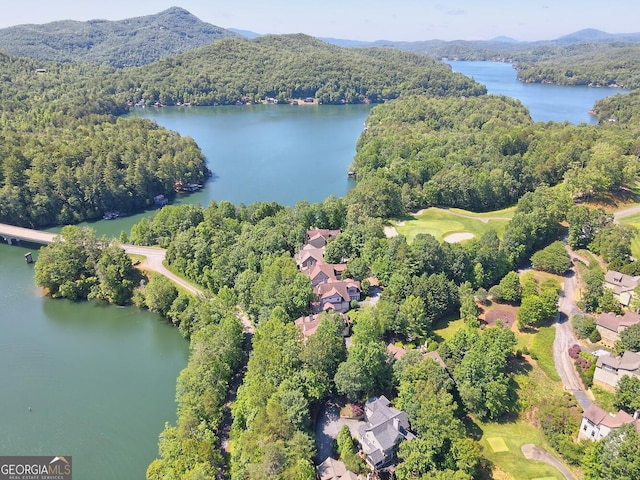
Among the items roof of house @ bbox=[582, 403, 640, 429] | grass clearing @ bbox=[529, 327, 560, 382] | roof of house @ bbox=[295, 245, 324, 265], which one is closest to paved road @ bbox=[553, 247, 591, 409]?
grass clearing @ bbox=[529, 327, 560, 382]

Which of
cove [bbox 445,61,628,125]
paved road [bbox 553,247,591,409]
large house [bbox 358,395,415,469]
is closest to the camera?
large house [bbox 358,395,415,469]

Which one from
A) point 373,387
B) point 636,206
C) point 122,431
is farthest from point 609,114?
point 122,431

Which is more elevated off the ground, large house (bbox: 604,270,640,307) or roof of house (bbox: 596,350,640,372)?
large house (bbox: 604,270,640,307)

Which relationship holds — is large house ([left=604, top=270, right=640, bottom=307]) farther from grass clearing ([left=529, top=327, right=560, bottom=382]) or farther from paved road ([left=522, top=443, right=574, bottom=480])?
paved road ([left=522, top=443, right=574, bottom=480])

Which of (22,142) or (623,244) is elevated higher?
(22,142)

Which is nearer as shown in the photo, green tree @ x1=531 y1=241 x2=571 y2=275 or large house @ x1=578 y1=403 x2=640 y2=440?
large house @ x1=578 y1=403 x2=640 y2=440

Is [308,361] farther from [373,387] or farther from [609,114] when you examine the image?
[609,114]
